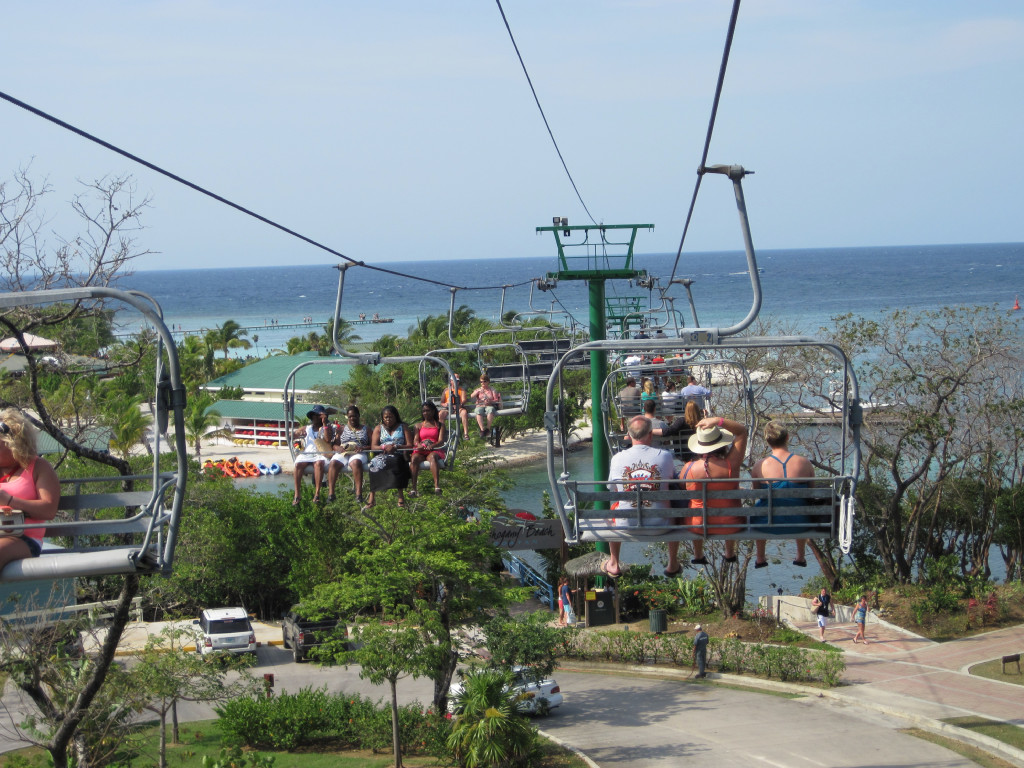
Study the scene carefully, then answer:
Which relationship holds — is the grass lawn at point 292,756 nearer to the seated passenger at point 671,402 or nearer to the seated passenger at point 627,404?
the seated passenger at point 627,404

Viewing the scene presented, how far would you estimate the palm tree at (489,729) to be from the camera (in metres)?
20.5

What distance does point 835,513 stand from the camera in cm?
897

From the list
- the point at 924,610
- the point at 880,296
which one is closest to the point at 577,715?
the point at 924,610

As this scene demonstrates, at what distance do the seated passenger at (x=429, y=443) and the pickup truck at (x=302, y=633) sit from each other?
57.9 ft

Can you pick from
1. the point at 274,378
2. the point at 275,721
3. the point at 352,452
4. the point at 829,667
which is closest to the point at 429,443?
the point at 352,452

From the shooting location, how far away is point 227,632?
102 ft

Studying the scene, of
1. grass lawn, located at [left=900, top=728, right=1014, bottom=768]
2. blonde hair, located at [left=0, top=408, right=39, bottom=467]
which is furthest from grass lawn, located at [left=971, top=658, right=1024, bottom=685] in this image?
blonde hair, located at [left=0, top=408, right=39, bottom=467]

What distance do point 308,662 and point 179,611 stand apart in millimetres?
7526

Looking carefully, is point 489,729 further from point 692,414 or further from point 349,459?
point 692,414

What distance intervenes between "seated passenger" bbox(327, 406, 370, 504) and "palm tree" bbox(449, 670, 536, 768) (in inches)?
336

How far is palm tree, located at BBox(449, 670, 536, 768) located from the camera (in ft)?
67.4

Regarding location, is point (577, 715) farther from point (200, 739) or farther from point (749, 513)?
point (749, 513)

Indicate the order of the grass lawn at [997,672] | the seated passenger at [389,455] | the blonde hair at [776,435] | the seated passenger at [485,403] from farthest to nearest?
the grass lawn at [997,672] < the seated passenger at [485,403] < the seated passenger at [389,455] < the blonde hair at [776,435]

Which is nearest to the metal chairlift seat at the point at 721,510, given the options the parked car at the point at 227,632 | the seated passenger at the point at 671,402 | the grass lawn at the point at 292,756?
the seated passenger at the point at 671,402
